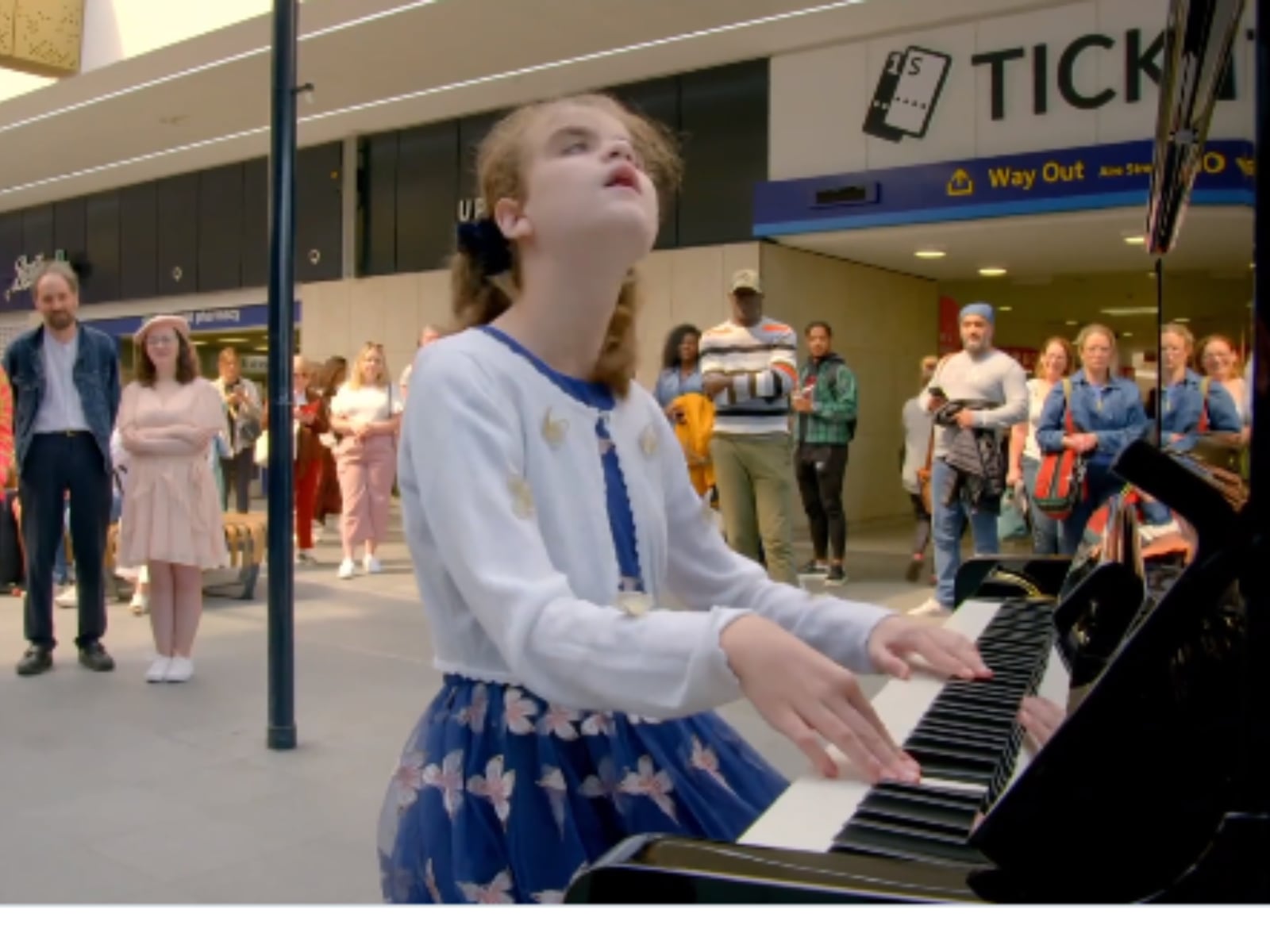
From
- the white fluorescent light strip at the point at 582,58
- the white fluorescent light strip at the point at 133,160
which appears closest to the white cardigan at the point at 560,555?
the white fluorescent light strip at the point at 582,58

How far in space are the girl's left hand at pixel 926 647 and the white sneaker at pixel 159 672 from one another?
416 centimetres

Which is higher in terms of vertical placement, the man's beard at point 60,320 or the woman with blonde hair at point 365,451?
the man's beard at point 60,320

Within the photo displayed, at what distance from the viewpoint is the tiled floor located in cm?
279

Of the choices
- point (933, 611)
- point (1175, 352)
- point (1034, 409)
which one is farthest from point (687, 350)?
point (1175, 352)

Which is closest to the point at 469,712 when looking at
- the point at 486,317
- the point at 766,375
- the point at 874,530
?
the point at 486,317

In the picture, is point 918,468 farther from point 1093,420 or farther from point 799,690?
point 799,690

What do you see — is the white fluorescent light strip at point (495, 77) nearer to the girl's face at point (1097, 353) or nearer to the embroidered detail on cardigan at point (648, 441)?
the girl's face at point (1097, 353)

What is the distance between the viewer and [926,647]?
1.23 meters

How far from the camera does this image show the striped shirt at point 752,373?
609 cm

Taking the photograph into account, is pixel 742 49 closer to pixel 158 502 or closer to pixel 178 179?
A: pixel 158 502

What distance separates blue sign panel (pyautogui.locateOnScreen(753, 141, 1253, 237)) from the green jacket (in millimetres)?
2528

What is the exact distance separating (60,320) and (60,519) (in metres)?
0.84

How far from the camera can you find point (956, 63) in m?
9.72

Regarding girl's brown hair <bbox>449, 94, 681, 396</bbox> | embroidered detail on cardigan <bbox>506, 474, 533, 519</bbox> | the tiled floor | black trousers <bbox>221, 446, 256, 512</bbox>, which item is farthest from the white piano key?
black trousers <bbox>221, 446, 256, 512</bbox>
